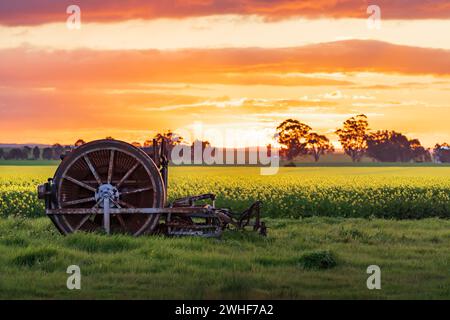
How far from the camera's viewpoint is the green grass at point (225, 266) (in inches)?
490

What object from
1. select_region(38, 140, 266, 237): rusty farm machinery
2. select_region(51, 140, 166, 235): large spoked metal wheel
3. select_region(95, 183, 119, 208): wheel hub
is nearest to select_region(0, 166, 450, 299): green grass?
select_region(38, 140, 266, 237): rusty farm machinery

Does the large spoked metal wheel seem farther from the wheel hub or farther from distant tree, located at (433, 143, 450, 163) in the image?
distant tree, located at (433, 143, 450, 163)

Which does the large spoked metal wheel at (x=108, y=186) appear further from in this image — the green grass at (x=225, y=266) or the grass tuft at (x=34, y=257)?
the grass tuft at (x=34, y=257)

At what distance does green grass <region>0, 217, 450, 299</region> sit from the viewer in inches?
490

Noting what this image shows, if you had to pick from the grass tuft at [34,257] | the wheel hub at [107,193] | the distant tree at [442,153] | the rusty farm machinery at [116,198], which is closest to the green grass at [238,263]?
the grass tuft at [34,257]

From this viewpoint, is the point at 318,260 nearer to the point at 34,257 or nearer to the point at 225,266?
the point at 225,266

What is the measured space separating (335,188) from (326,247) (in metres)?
18.6

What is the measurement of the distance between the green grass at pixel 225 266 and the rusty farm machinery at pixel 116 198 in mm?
675

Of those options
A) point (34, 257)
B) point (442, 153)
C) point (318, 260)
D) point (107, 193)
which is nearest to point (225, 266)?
point (318, 260)

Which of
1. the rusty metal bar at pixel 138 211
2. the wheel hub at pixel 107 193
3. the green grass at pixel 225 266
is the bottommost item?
the green grass at pixel 225 266

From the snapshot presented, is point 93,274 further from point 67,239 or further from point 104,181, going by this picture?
point 104,181

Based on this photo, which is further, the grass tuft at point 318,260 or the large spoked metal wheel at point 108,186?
the large spoked metal wheel at point 108,186

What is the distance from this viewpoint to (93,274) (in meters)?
14.1
